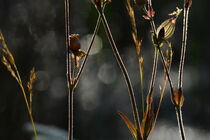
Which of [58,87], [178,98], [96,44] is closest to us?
[178,98]

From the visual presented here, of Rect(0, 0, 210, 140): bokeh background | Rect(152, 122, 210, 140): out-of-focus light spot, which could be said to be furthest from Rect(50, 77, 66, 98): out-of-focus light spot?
Rect(152, 122, 210, 140): out-of-focus light spot

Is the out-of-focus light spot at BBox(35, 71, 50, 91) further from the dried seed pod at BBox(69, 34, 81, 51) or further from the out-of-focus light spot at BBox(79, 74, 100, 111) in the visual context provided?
the dried seed pod at BBox(69, 34, 81, 51)

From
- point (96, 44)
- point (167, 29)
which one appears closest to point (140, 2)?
point (167, 29)

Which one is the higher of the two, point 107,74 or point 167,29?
point 167,29

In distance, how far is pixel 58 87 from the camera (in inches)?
294

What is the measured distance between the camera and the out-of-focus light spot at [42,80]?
6.14 metres

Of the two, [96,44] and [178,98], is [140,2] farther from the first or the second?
[96,44]

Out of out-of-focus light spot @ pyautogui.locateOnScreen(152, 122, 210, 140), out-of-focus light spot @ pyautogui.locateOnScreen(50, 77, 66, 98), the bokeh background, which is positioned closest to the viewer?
the bokeh background

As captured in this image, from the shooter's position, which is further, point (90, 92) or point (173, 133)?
point (90, 92)

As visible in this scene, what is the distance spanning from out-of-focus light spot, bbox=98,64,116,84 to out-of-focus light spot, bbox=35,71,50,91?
236cm

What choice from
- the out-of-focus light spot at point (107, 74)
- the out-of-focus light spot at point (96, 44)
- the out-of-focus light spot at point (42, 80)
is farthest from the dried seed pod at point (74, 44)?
the out-of-focus light spot at point (107, 74)

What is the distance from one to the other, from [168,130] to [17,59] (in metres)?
3.16

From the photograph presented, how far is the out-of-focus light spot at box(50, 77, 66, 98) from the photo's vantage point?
717 cm

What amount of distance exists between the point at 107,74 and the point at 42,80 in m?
2.78
